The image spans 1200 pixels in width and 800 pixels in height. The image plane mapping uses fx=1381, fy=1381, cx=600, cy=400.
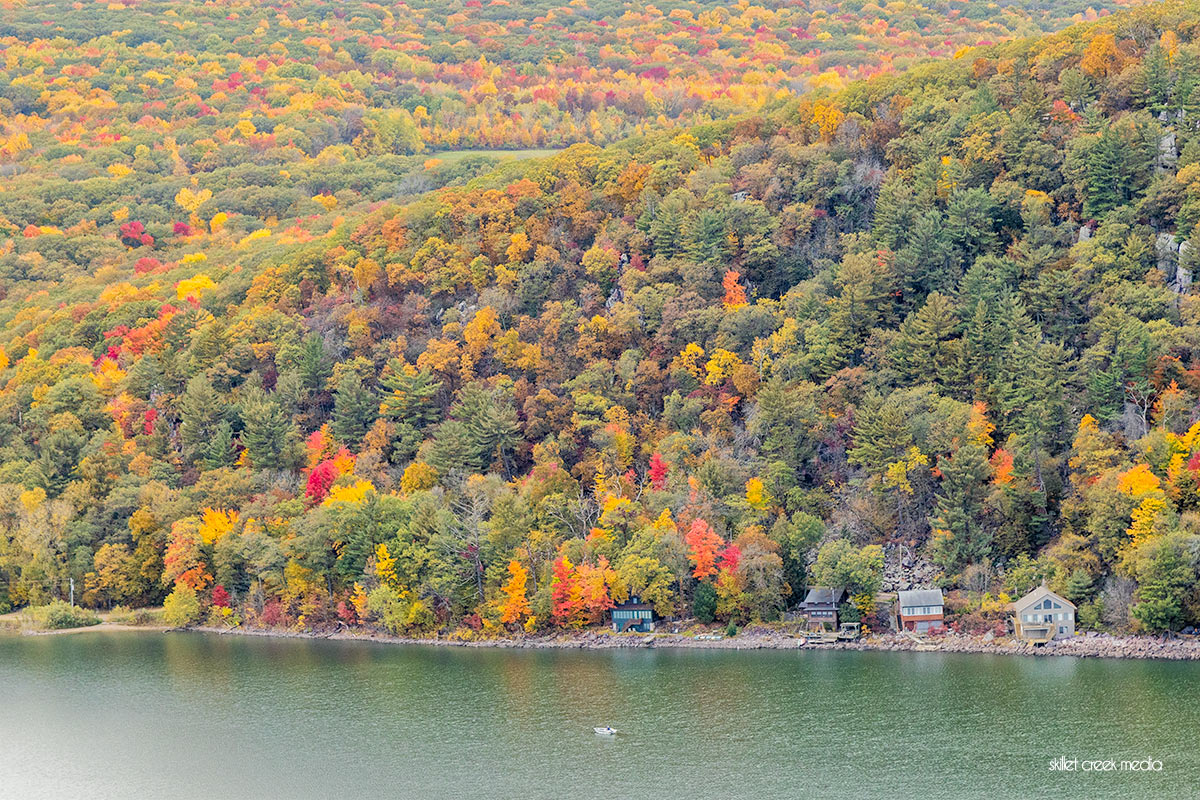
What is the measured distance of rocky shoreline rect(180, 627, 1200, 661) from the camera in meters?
66.1

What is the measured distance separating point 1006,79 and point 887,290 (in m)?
22.0

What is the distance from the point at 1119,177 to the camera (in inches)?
3457

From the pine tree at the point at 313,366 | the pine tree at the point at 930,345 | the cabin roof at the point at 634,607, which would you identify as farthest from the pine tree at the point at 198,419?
the pine tree at the point at 930,345

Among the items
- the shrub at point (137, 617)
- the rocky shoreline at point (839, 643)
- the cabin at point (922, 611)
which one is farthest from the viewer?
the shrub at point (137, 617)

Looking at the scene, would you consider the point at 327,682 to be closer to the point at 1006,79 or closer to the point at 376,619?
the point at 376,619

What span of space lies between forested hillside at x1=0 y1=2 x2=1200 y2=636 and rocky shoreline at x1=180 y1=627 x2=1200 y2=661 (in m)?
1.26

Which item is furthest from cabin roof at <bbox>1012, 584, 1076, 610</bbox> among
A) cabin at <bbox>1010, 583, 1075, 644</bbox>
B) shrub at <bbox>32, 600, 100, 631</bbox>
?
shrub at <bbox>32, 600, 100, 631</bbox>

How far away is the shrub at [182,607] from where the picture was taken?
296 ft

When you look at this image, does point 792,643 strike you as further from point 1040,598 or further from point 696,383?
point 696,383

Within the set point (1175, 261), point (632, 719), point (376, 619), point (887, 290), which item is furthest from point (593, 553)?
point (1175, 261)

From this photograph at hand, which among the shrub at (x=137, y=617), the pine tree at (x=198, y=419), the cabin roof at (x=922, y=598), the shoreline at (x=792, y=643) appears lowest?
the shoreline at (x=792, y=643)

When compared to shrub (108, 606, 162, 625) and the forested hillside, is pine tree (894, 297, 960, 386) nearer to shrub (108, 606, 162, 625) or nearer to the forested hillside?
the forested hillside

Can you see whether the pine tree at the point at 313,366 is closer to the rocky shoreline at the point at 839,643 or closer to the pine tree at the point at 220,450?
the pine tree at the point at 220,450

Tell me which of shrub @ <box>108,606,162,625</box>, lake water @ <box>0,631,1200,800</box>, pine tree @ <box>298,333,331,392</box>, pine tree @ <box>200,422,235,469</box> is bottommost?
lake water @ <box>0,631,1200,800</box>
